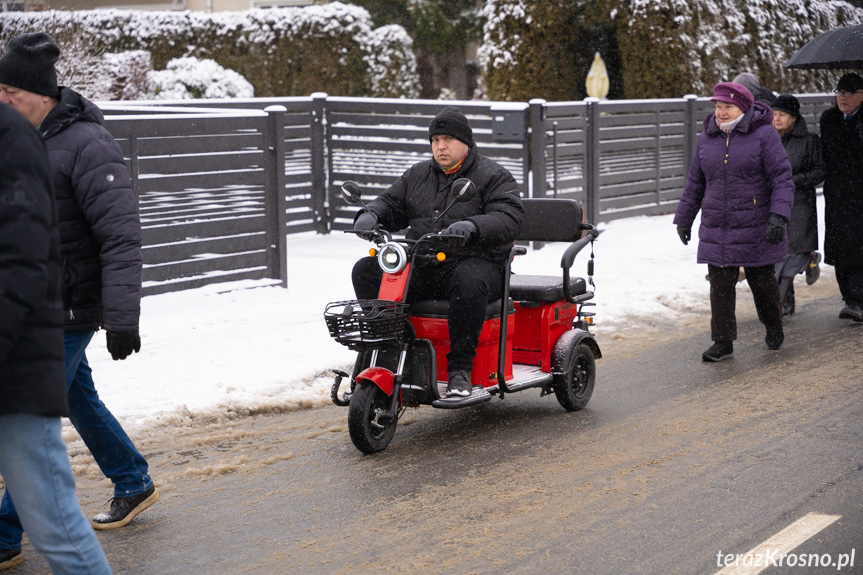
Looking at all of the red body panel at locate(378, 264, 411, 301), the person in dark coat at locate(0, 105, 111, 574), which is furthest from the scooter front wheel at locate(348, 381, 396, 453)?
the person in dark coat at locate(0, 105, 111, 574)

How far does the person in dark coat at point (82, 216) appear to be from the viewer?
424cm

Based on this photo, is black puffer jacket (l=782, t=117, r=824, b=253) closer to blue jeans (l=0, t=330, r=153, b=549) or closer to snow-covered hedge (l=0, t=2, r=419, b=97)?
blue jeans (l=0, t=330, r=153, b=549)

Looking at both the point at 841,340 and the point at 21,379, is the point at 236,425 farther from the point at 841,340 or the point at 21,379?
the point at 841,340

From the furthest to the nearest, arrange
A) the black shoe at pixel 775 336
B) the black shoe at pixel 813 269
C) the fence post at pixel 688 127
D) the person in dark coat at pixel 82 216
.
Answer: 1. the fence post at pixel 688 127
2. the black shoe at pixel 813 269
3. the black shoe at pixel 775 336
4. the person in dark coat at pixel 82 216

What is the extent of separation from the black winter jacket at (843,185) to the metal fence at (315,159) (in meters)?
4.29

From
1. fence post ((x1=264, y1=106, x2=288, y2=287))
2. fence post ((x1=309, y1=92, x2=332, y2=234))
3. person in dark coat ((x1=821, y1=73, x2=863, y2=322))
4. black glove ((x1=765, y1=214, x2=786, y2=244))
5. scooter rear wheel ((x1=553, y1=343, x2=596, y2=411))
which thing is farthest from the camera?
fence post ((x1=309, y1=92, x2=332, y2=234))

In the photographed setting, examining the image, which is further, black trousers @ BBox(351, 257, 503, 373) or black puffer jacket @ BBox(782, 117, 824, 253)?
black puffer jacket @ BBox(782, 117, 824, 253)

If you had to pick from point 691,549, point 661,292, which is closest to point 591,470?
point 691,549

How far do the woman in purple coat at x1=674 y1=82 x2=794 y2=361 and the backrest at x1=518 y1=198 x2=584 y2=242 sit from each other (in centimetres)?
151

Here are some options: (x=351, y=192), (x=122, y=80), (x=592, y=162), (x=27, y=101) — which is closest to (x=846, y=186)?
(x=351, y=192)

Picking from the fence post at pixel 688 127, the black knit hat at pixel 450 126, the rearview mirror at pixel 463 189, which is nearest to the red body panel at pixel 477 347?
the rearview mirror at pixel 463 189

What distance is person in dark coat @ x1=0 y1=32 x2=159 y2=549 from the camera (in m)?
4.24

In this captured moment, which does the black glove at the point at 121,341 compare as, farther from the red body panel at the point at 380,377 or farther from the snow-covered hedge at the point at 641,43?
the snow-covered hedge at the point at 641,43

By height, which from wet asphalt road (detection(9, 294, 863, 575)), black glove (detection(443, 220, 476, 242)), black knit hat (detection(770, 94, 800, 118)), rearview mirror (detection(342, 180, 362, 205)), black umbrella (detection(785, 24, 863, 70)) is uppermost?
black umbrella (detection(785, 24, 863, 70))
